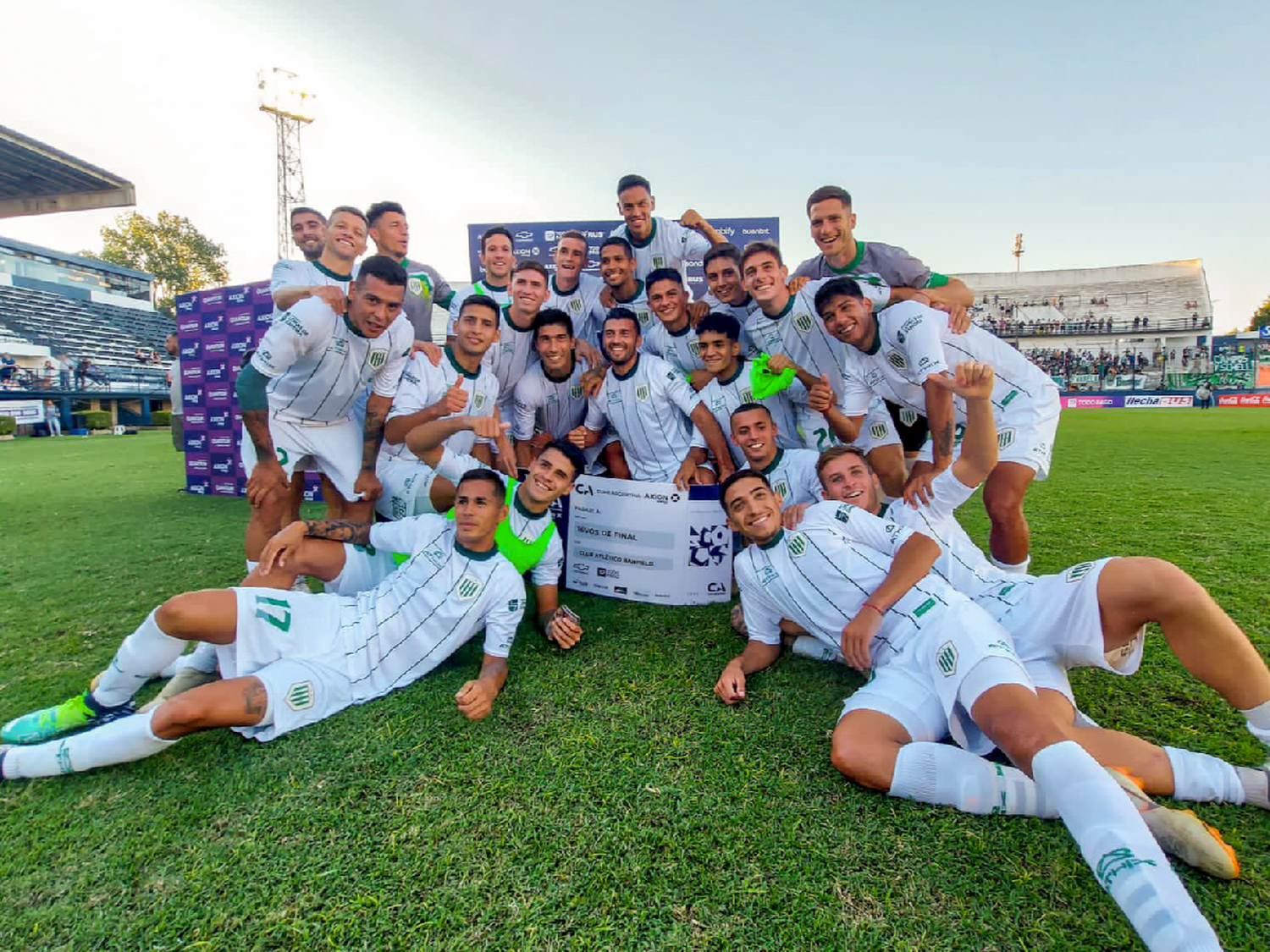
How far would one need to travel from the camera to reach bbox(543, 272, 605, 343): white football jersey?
4.99 m

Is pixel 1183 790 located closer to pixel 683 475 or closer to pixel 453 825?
pixel 453 825

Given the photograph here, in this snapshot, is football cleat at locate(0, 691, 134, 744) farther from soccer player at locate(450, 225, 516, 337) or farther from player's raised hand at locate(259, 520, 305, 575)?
soccer player at locate(450, 225, 516, 337)

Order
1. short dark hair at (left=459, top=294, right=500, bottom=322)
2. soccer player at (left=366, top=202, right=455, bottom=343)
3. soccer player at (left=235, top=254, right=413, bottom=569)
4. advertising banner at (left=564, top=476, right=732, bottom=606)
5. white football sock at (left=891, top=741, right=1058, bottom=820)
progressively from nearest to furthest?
white football sock at (left=891, top=741, right=1058, bottom=820), soccer player at (left=235, top=254, right=413, bottom=569), advertising banner at (left=564, top=476, right=732, bottom=606), short dark hair at (left=459, top=294, right=500, bottom=322), soccer player at (left=366, top=202, right=455, bottom=343)

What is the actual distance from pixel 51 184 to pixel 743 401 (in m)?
19.8

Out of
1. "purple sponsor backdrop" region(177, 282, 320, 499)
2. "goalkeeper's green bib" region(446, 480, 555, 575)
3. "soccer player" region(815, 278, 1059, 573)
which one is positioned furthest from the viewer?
"purple sponsor backdrop" region(177, 282, 320, 499)

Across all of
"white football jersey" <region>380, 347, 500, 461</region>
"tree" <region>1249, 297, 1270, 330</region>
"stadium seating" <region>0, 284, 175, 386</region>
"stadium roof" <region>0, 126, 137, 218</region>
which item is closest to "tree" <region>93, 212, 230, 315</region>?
"stadium seating" <region>0, 284, 175, 386</region>

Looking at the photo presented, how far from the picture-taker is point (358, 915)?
1456mm

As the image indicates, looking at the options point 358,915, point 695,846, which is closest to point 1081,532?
point 695,846

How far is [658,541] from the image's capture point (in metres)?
3.58

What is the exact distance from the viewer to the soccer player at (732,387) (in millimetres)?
A: 3854

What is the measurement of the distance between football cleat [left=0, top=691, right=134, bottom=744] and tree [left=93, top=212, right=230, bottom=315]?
54637 millimetres

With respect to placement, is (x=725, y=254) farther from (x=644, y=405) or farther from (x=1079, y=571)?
(x=1079, y=571)

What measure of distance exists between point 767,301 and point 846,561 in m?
2.05

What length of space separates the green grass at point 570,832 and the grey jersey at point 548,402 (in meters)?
1.84
